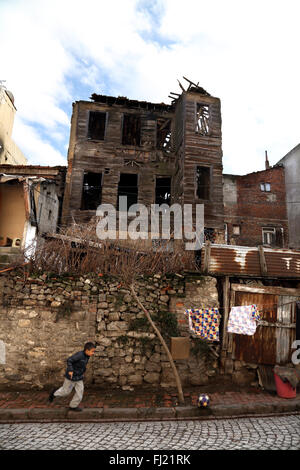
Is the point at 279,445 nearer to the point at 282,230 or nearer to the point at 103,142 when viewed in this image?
the point at 103,142

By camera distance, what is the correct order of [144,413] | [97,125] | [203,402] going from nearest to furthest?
1. [144,413]
2. [203,402]
3. [97,125]

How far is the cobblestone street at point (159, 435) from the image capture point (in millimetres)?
4500

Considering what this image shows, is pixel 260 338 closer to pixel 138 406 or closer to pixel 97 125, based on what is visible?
pixel 138 406

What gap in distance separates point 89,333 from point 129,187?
11.6 meters

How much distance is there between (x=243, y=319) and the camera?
24.0 feet

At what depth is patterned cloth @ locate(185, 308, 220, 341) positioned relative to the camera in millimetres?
7129

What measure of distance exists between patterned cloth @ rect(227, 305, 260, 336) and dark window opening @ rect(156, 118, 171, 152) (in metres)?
13.0

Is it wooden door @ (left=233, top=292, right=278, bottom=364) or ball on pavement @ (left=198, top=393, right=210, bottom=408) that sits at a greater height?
wooden door @ (left=233, top=292, right=278, bottom=364)

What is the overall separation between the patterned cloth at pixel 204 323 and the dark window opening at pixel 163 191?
440 inches

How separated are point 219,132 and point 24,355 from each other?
1590 cm

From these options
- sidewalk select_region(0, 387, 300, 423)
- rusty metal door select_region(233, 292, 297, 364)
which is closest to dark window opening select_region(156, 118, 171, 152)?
rusty metal door select_region(233, 292, 297, 364)

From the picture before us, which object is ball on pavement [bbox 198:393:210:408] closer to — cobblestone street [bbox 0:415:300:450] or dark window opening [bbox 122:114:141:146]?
cobblestone street [bbox 0:415:300:450]

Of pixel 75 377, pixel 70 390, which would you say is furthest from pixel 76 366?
pixel 70 390

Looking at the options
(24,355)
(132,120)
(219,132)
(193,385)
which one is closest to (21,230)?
(24,355)
